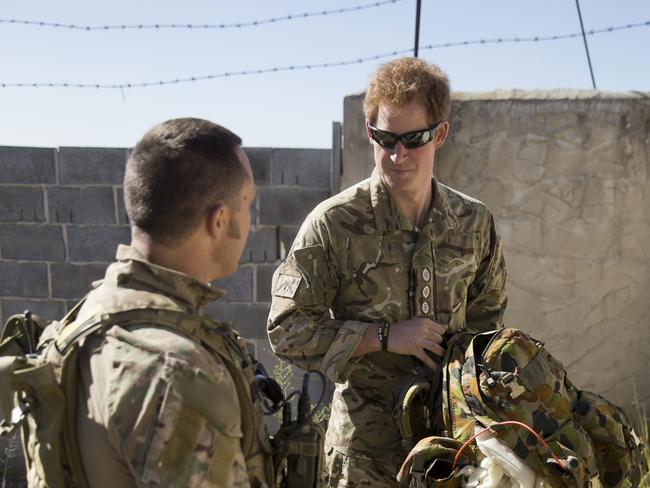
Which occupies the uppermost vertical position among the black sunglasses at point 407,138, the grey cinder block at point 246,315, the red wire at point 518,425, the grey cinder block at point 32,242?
the black sunglasses at point 407,138

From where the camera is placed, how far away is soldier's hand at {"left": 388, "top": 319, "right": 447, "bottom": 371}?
2123mm

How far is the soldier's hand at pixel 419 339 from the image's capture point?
212 cm

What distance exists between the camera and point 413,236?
2346 mm

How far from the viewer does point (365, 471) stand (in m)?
2.23

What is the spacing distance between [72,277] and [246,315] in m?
1.14

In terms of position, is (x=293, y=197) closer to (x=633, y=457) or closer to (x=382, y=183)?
(x=382, y=183)

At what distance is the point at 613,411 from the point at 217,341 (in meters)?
1.23

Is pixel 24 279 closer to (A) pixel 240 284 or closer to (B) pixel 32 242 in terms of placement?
(B) pixel 32 242

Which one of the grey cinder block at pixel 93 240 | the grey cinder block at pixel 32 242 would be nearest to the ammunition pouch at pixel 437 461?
the grey cinder block at pixel 93 240

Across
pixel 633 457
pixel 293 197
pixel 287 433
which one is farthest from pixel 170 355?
pixel 293 197

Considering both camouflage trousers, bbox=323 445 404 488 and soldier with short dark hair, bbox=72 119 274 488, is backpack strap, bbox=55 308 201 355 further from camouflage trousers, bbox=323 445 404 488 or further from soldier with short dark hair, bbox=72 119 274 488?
camouflage trousers, bbox=323 445 404 488

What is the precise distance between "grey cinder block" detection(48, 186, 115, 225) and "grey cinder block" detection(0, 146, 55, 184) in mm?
113

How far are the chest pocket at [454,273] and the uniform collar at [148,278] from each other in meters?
1.12

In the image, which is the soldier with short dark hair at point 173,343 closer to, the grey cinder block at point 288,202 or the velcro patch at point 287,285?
the velcro patch at point 287,285
